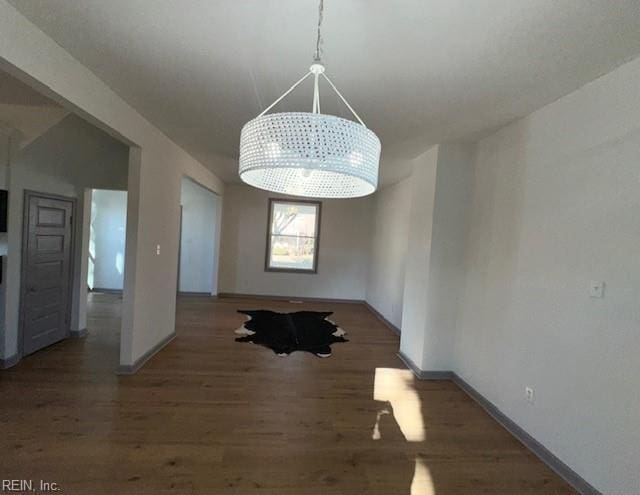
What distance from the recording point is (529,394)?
2.40 meters

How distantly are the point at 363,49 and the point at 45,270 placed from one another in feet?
13.1

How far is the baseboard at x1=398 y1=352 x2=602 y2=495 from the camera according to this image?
1969 millimetres

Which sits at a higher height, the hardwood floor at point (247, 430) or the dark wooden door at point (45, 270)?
the dark wooden door at point (45, 270)

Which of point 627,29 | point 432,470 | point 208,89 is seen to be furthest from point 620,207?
point 208,89

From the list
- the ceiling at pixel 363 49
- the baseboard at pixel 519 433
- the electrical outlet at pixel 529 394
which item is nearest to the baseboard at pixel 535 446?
the baseboard at pixel 519 433

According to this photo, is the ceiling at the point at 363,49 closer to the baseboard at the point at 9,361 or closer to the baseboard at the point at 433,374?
the baseboard at the point at 433,374

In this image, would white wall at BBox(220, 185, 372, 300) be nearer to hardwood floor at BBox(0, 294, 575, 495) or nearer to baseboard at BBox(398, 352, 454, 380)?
hardwood floor at BBox(0, 294, 575, 495)

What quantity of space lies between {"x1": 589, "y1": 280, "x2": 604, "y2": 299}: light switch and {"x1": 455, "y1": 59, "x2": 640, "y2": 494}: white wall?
0.03 m

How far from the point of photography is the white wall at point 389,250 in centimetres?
522

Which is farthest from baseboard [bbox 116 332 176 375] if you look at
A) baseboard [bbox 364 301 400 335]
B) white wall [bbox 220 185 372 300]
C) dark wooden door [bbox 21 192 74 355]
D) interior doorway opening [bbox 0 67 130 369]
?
baseboard [bbox 364 301 400 335]

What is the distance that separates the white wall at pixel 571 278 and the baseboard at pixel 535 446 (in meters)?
0.04

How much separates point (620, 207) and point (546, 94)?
915 millimetres

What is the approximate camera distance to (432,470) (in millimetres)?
2066

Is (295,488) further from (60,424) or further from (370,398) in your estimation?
(60,424)
